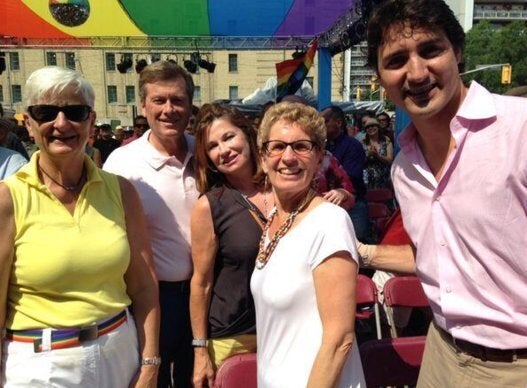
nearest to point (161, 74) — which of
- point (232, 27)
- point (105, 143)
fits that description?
point (232, 27)

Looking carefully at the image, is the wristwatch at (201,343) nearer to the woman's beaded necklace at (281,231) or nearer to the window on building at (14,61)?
the woman's beaded necklace at (281,231)

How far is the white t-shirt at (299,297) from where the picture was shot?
1.52 metres

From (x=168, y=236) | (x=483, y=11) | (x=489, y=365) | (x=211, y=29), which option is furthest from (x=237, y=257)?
(x=483, y=11)

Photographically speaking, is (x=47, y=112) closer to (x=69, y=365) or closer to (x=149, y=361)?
(x=69, y=365)

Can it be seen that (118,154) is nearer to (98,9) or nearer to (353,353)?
(353,353)

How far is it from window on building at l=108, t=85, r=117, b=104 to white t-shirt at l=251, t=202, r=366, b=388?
165 ft

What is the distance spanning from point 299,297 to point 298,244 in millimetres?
172

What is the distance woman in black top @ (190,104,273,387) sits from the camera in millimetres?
2100

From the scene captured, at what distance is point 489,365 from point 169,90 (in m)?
1.78

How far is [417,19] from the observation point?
1512 millimetres

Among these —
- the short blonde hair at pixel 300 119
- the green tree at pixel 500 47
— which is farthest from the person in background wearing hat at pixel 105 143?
the green tree at pixel 500 47

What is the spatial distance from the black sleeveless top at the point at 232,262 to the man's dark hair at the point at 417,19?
36.3 inches

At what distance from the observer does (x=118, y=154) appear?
95.9 inches

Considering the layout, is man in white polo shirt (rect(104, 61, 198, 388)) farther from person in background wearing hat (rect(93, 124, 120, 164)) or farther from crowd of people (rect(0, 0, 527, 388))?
person in background wearing hat (rect(93, 124, 120, 164))
